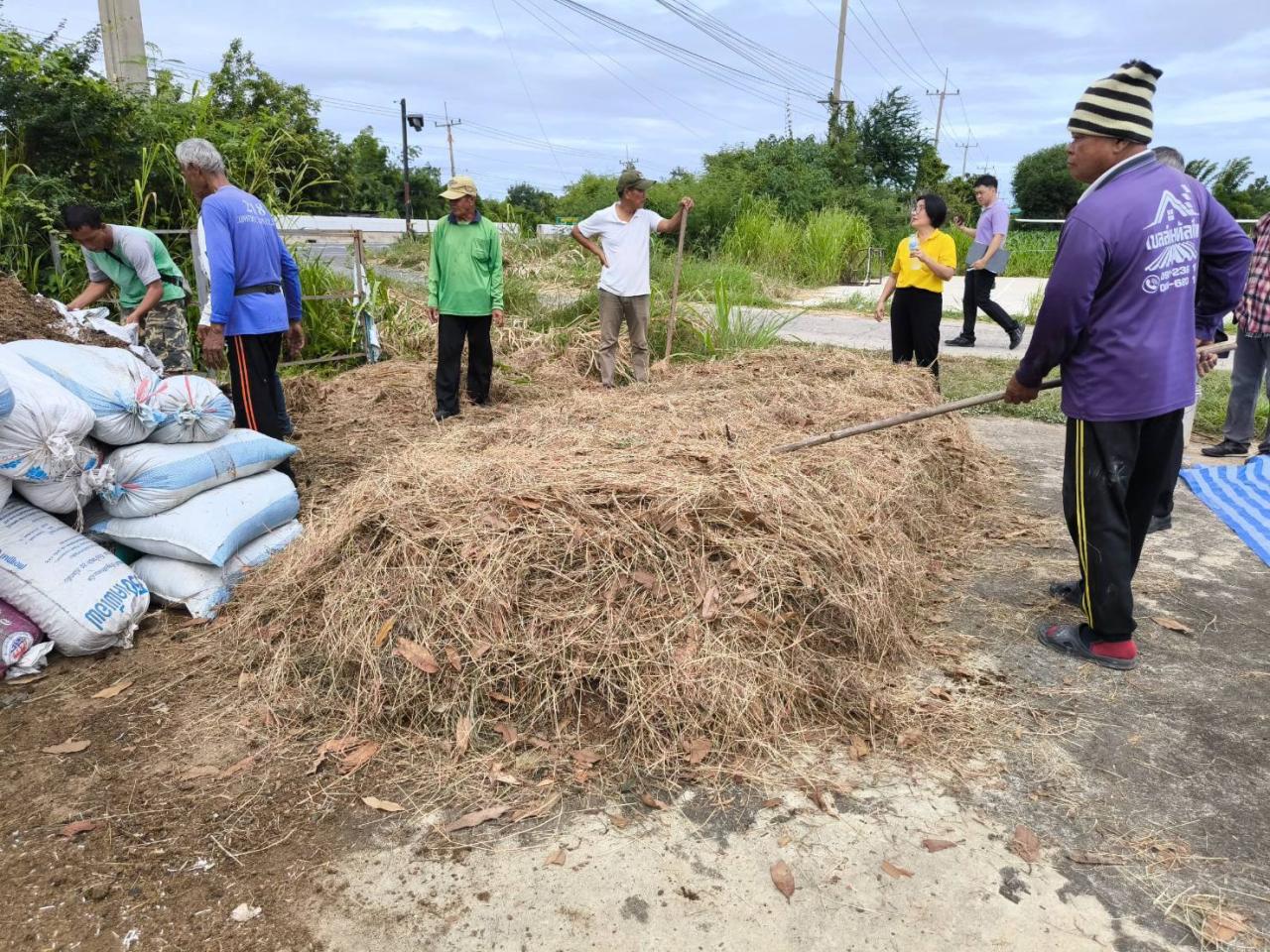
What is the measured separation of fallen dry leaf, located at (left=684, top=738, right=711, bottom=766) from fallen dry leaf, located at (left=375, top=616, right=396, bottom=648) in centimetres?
95

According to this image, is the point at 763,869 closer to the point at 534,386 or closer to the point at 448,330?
the point at 448,330

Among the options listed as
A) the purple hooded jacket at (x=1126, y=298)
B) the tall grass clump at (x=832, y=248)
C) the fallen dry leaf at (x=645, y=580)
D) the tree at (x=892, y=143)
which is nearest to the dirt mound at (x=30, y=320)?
the fallen dry leaf at (x=645, y=580)

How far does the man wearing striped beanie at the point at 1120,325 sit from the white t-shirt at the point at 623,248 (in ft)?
11.6

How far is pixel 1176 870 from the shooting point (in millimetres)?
1915

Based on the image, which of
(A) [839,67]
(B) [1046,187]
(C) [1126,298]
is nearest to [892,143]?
(A) [839,67]

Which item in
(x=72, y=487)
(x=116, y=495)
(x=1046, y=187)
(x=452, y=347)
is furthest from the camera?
(x=1046, y=187)

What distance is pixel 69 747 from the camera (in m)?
2.37

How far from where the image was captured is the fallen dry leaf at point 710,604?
8.09ft

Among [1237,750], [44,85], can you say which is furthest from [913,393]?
[44,85]

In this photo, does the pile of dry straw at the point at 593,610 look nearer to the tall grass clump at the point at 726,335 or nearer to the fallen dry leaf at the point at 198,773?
the fallen dry leaf at the point at 198,773

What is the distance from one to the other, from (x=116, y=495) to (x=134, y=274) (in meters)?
2.22

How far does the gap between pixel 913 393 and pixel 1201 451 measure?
2.16 metres

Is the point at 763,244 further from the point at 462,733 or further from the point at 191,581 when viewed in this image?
the point at 462,733

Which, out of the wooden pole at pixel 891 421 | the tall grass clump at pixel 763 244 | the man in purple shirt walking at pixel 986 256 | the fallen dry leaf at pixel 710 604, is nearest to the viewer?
the fallen dry leaf at pixel 710 604
